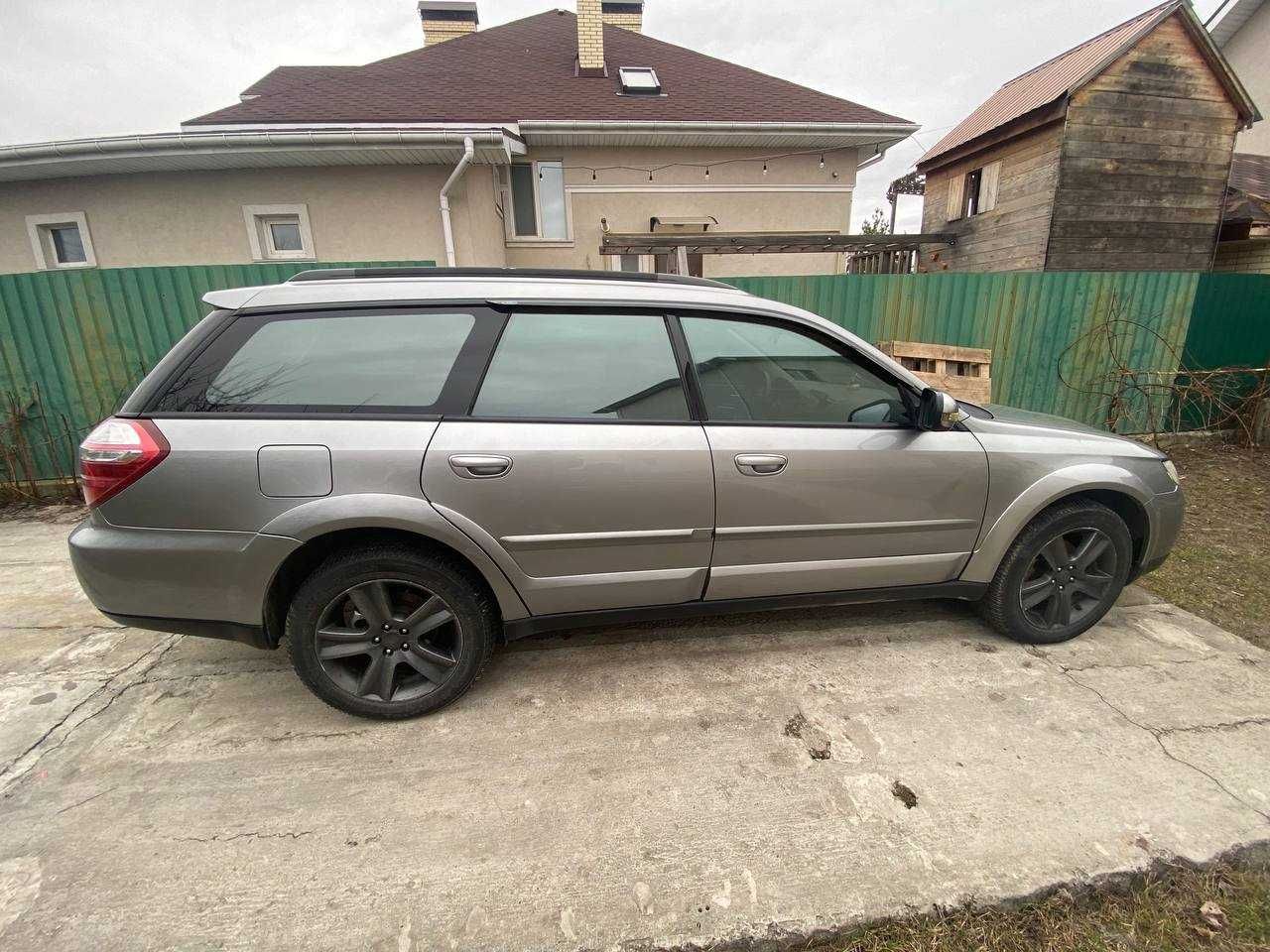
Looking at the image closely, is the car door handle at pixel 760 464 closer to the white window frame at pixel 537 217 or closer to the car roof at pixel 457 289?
the car roof at pixel 457 289

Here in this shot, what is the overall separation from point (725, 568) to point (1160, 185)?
42.7 feet

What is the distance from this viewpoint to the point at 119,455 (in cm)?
190

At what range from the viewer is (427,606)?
216 cm

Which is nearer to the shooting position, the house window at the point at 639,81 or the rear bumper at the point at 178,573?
the rear bumper at the point at 178,573

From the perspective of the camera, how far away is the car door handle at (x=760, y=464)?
221cm

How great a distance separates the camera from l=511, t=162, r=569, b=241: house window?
32.3 feet

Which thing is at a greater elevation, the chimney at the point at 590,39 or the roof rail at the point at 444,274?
the chimney at the point at 590,39

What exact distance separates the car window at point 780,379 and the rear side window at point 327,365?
102 cm

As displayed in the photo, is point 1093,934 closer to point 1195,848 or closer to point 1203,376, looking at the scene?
point 1195,848

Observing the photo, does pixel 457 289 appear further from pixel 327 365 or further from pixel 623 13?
pixel 623 13

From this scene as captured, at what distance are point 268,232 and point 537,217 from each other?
4.27m

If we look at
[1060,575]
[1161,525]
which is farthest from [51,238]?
[1161,525]

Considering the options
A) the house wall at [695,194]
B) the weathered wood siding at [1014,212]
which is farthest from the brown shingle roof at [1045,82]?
the house wall at [695,194]

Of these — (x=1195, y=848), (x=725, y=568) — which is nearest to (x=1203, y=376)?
(x=1195, y=848)
